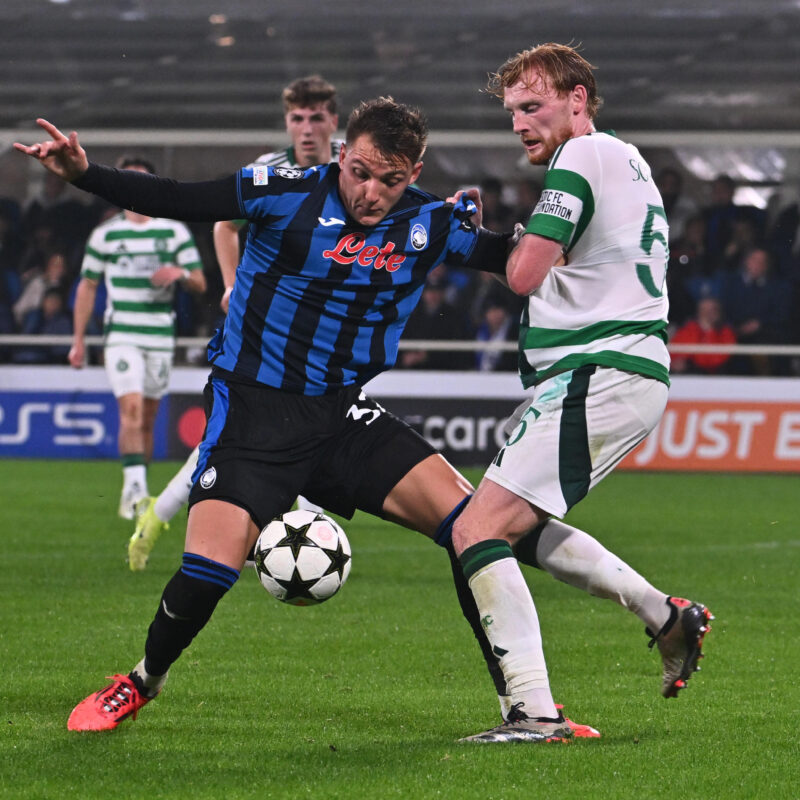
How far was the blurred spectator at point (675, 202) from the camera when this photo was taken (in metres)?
15.4

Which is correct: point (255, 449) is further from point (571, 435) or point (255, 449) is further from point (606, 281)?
point (606, 281)

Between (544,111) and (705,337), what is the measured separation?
1127 centimetres

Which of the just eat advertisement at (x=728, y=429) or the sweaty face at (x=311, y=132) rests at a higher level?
the sweaty face at (x=311, y=132)

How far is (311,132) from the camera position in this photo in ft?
24.2

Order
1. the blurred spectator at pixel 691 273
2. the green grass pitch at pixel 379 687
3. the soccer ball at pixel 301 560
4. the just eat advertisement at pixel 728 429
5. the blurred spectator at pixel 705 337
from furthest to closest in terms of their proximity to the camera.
Result: the blurred spectator at pixel 691 273 < the blurred spectator at pixel 705 337 < the just eat advertisement at pixel 728 429 < the soccer ball at pixel 301 560 < the green grass pitch at pixel 379 687

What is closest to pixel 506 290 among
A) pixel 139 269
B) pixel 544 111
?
pixel 139 269

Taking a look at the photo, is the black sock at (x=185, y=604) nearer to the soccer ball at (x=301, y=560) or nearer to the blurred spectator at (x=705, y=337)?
the soccer ball at (x=301, y=560)

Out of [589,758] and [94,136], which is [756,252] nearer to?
[94,136]

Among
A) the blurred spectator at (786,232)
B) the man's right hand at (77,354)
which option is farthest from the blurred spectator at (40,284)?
the blurred spectator at (786,232)

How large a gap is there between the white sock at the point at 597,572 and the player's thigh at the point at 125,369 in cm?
588

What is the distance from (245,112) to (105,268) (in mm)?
6525

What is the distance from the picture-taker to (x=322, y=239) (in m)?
4.44

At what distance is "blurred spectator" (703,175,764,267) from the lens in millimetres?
15586

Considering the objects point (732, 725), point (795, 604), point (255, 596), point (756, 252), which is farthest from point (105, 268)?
point (756, 252)
